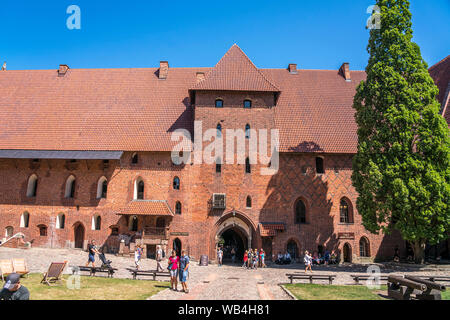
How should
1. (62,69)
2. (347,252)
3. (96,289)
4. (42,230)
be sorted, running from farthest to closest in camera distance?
1. (62,69)
2. (42,230)
3. (347,252)
4. (96,289)

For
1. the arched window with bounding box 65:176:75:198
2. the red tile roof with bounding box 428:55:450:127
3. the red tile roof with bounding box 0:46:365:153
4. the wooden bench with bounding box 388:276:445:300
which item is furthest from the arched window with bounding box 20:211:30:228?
the red tile roof with bounding box 428:55:450:127

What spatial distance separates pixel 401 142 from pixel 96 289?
58.7 ft

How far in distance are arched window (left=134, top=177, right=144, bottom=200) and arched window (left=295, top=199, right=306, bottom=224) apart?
12184 millimetres

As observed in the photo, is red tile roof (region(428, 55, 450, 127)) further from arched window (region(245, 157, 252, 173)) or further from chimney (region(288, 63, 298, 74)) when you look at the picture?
arched window (region(245, 157, 252, 173))

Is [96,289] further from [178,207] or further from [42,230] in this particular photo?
[42,230]

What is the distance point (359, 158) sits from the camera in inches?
767

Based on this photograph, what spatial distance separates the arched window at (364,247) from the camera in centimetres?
2296

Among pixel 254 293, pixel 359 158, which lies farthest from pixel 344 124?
pixel 254 293

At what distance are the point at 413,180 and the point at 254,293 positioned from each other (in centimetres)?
1186

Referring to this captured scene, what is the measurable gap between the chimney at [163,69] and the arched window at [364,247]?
74.2 feet

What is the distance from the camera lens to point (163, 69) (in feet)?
98.3

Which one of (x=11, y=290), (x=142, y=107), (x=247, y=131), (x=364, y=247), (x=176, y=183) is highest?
(x=142, y=107)

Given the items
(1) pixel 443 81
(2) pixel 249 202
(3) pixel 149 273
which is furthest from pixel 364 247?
(3) pixel 149 273

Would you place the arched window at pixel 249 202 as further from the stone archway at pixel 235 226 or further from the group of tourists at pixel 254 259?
the group of tourists at pixel 254 259
